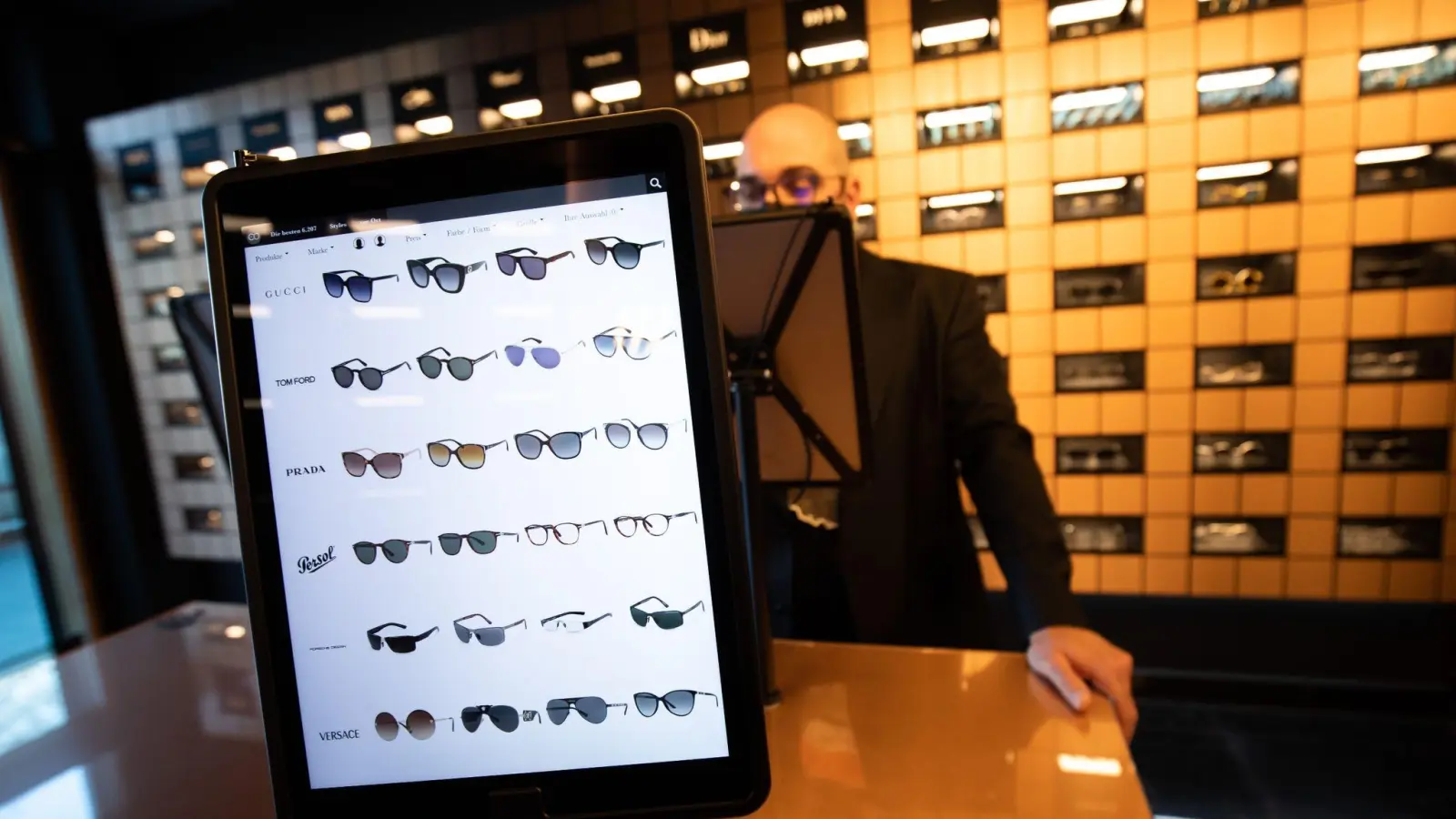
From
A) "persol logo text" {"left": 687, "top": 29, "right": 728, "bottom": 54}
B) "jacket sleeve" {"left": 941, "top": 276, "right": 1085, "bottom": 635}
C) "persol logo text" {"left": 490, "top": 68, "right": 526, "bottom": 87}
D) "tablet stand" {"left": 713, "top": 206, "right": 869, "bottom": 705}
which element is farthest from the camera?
"persol logo text" {"left": 490, "top": 68, "right": 526, "bottom": 87}

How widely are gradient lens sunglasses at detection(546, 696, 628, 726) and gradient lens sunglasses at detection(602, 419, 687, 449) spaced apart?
161mm

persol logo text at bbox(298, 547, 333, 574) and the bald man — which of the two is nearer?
persol logo text at bbox(298, 547, 333, 574)

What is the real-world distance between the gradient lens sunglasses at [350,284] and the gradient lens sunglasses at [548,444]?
13 centimetres

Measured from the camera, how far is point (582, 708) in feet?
1.41

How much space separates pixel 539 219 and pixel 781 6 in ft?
9.32

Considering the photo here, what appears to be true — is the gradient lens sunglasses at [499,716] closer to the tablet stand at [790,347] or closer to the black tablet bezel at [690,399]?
the black tablet bezel at [690,399]

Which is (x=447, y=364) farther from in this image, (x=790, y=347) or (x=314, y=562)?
(x=790, y=347)

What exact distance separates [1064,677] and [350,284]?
753 mm

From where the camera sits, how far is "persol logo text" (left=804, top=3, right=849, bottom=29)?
9.02ft

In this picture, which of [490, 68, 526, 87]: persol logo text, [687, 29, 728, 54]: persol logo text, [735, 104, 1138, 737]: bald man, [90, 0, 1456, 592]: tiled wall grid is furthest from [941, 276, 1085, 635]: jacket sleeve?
[490, 68, 526, 87]: persol logo text

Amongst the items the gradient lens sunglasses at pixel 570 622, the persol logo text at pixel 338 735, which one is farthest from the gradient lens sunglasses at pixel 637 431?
the persol logo text at pixel 338 735

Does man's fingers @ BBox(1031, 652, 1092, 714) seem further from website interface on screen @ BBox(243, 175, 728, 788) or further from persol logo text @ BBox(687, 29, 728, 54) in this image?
persol logo text @ BBox(687, 29, 728, 54)

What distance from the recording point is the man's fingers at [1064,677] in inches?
27.7

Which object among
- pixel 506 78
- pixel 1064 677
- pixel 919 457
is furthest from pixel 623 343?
pixel 506 78
